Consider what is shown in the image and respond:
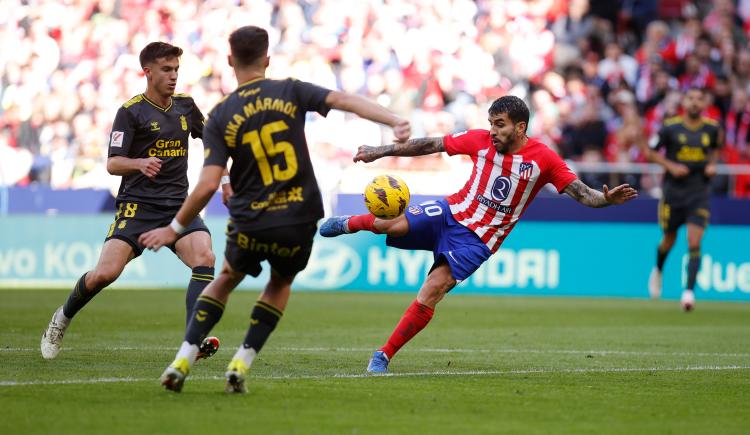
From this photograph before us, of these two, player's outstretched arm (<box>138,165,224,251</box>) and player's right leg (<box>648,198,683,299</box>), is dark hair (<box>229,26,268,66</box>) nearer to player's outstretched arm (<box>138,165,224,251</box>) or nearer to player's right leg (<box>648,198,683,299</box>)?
player's outstretched arm (<box>138,165,224,251</box>)

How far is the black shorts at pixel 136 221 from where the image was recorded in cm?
940

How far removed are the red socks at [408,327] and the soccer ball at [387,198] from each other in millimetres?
726

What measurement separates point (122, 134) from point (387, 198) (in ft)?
6.70

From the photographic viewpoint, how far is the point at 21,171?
2202 cm

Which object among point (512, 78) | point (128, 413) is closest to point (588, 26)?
point (512, 78)

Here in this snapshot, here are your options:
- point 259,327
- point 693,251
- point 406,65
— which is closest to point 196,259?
point 259,327

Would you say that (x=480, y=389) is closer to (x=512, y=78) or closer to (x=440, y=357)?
(x=440, y=357)

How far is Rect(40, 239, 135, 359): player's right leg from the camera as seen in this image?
30.1 feet

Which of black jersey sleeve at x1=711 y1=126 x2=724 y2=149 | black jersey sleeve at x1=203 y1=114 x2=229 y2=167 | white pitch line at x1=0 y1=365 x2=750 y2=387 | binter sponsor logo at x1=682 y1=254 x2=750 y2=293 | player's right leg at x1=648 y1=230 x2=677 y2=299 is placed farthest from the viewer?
binter sponsor logo at x1=682 y1=254 x2=750 y2=293

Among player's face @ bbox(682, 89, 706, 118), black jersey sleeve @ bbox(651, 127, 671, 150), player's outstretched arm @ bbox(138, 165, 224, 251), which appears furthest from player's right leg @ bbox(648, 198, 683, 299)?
player's outstretched arm @ bbox(138, 165, 224, 251)

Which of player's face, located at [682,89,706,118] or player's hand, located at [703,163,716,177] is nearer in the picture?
player's face, located at [682,89,706,118]

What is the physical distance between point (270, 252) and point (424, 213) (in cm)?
238

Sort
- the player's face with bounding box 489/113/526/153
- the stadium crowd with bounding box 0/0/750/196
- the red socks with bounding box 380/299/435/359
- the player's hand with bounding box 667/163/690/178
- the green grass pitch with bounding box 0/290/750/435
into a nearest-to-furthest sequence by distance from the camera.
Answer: the green grass pitch with bounding box 0/290/750/435 < the red socks with bounding box 380/299/435/359 < the player's face with bounding box 489/113/526/153 < the player's hand with bounding box 667/163/690/178 < the stadium crowd with bounding box 0/0/750/196

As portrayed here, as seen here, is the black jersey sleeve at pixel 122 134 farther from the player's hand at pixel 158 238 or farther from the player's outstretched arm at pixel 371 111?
the player's outstretched arm at pixel 371 111
